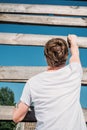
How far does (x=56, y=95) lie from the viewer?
2607 mm

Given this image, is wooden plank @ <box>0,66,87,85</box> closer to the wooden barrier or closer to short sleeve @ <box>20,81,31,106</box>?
the wooden barrier

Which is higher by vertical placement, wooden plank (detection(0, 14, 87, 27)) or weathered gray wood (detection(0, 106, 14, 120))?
wooden plank (detection(0, 14, 87, 27))

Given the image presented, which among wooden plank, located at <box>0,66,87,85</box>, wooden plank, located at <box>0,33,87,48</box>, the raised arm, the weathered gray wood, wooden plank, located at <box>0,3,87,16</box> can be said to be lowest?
the weathered gray wood

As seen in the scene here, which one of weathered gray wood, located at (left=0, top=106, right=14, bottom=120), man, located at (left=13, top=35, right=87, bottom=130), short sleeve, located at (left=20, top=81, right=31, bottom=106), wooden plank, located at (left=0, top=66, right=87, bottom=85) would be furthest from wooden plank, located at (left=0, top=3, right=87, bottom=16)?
short sleeve, located at (left=20, top=81, right=31, bottom=106)

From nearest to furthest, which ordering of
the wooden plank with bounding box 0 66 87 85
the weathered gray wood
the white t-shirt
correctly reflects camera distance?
the white t-shirt
the weathered gray wood
the wooden plank with bounding box 0 66 87 85

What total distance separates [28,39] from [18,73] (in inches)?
18.1

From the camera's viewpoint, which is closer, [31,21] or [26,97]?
[26,97]

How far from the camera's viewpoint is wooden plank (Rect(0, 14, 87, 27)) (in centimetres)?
405

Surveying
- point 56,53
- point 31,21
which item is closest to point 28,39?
point 31,21

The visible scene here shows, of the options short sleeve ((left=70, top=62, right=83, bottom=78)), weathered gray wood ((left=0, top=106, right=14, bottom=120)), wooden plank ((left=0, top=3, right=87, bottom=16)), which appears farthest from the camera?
wooden plank ((left=0, top=3, right=87, bottom=16))

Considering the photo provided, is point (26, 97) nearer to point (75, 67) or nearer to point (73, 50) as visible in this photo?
point (75, 67)

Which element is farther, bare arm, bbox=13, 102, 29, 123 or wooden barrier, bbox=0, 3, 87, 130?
wooden barrier, bbox=0, 3, 87, 130

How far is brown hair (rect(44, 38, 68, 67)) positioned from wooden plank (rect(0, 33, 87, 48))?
1213 mm

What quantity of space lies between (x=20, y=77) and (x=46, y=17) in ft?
2.66
